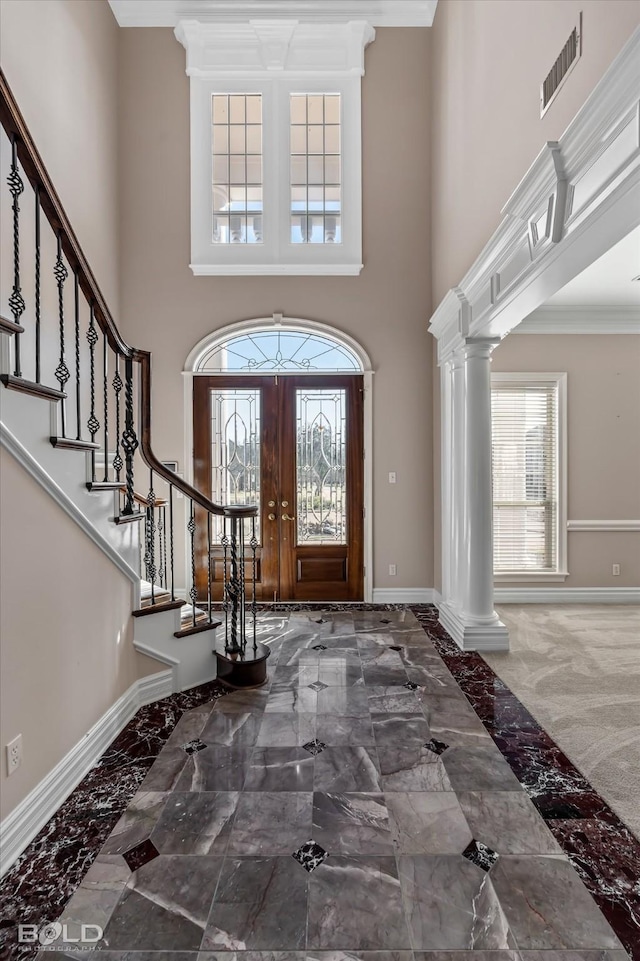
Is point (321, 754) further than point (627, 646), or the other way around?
point (627, 646)

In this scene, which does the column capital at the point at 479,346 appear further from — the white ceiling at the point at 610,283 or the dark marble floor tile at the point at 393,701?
the dark marble floor tile at the point at 393,701

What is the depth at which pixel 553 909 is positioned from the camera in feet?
5.16

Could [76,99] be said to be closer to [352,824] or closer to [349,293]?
[349,293]

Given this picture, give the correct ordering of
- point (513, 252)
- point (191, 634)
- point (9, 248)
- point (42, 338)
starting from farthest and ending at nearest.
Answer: point (42, 338), point (9, 248), point (191, 634), point (513, 252)

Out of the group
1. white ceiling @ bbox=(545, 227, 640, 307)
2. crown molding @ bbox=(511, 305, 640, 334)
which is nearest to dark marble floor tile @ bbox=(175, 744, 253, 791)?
white ceiling @ bbox=(545, 227, 640, 307)

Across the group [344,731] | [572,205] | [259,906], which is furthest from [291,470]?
[259,906]

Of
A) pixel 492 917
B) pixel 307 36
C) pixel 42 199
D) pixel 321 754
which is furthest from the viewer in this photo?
pixel 307 36

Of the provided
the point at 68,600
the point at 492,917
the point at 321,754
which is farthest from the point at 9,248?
the point at 492,917

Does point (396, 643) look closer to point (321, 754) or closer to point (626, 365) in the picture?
point (321, 754)

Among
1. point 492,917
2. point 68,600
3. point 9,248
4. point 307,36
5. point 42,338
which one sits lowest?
point 492,917

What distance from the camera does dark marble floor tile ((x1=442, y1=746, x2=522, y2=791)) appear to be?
2.20 m

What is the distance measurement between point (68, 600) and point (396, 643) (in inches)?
104

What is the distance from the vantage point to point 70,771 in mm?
2174

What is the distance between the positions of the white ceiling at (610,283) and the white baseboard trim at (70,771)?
14.0 feet
